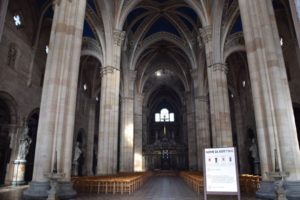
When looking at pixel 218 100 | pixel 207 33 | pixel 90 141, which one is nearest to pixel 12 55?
pixel 207 33

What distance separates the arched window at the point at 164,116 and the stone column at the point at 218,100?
28553 mm

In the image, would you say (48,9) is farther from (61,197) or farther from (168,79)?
(168,79)

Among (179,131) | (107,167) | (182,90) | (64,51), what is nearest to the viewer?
(64,51)

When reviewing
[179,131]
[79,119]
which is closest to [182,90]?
[179,131]

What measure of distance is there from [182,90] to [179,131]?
8775 millimetres

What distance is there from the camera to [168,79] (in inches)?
1588

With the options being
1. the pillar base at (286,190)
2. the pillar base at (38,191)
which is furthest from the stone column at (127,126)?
the pillar base at (286,190)

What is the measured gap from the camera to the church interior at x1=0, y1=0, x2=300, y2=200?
8.64 meters

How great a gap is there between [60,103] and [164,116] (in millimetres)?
37629

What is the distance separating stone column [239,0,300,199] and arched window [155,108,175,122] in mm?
36378

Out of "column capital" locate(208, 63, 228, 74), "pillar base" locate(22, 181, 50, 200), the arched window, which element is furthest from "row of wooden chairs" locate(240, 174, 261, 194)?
the arched window

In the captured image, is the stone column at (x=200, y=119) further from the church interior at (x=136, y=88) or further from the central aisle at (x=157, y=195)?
the central aisle at (x=157, y=195)

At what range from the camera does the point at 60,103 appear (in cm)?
920

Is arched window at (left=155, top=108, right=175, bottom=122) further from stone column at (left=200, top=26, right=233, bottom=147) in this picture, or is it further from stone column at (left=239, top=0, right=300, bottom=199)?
stone column at (left=239, top=0, right=300, bottom=199)
